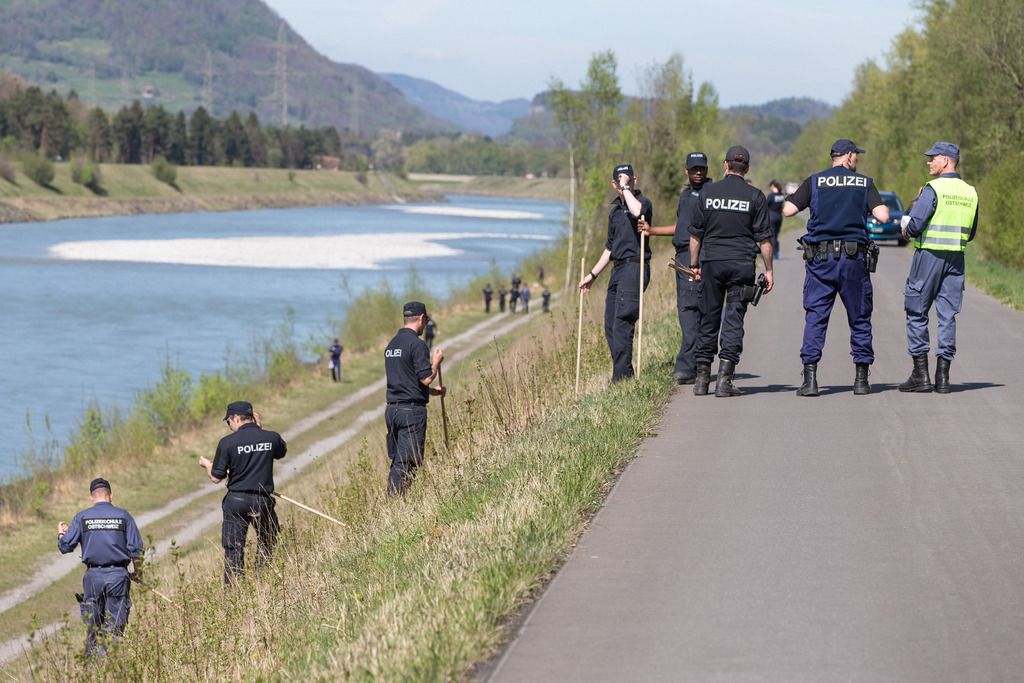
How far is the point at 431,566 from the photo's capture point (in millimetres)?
6887

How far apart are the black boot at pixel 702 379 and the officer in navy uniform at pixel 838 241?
2.79 ft

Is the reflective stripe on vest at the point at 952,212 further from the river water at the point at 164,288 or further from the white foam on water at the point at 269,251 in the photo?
the white foam on water at the point at 269,251

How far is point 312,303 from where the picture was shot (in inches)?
2381

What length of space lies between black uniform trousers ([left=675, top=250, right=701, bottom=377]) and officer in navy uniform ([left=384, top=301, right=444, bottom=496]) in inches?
89.5

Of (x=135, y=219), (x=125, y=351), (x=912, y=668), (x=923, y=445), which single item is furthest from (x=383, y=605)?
(x=135, y=219)

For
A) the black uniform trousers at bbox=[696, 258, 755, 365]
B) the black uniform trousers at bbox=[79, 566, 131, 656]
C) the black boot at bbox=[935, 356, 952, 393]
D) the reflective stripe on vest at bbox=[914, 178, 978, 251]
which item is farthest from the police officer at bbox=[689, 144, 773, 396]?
the black uniform trousers at bbox=[79, 566, 131, 656]

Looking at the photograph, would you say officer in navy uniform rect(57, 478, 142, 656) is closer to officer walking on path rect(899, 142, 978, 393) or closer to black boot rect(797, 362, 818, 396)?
black boot rect(797, 362, 818, 396)

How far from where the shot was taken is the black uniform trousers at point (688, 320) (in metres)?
12.5

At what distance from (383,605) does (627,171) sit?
6.99 m

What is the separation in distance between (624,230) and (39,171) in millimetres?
134874

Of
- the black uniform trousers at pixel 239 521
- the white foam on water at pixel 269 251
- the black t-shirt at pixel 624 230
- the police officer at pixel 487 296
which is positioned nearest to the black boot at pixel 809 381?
the black t-shirt at pixel 624 230

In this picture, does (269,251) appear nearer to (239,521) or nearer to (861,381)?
(239,521)

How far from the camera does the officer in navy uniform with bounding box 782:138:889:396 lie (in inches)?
444

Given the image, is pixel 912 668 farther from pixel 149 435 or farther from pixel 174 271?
pixel 174 271
